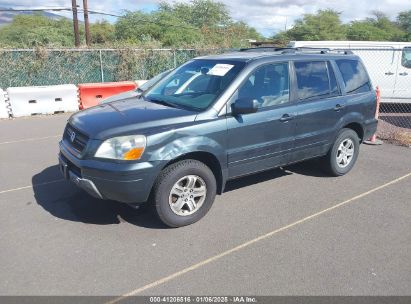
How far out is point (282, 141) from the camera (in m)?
4.62

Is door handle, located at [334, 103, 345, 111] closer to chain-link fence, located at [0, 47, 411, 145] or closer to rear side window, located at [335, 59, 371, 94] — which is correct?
rear side window, located at [335, 59, 371, 94]

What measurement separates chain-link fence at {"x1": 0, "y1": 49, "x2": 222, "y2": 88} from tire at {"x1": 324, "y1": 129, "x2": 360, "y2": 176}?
10891 mm

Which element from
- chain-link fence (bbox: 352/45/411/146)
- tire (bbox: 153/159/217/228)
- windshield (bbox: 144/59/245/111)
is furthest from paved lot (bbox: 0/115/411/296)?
chain-link fence (bbox: 352/45/411/146)

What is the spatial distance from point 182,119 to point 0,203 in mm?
2590

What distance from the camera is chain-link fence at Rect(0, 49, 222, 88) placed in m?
→ 12.5

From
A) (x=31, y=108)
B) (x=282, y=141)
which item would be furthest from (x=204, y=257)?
(x=31, y=108)

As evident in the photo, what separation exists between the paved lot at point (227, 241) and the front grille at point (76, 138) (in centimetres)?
83

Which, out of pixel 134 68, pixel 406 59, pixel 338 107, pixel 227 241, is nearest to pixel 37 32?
pixel 134 68

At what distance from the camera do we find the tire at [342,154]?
5.38 meters

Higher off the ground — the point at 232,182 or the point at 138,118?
the point at 138,118

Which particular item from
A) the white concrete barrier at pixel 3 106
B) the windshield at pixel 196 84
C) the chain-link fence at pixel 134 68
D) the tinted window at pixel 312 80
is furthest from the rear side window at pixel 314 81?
the white concrete barrier at pixel 3 106

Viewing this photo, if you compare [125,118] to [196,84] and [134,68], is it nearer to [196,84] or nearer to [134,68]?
[196,84]

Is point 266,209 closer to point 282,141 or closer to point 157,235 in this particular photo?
point 282,141

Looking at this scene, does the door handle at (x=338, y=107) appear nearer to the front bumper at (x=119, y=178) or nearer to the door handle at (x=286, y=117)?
the door handle at (x=286, y=117)
